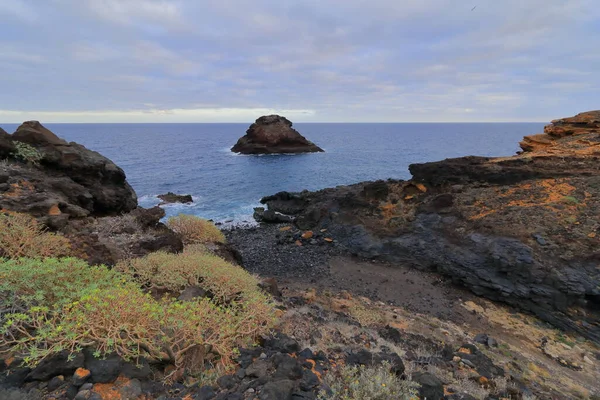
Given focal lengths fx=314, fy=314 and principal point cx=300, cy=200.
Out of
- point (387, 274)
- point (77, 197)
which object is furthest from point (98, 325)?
point (387, 274)

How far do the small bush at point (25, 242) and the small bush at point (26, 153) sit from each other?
551cm

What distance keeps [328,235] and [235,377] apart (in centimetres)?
1783

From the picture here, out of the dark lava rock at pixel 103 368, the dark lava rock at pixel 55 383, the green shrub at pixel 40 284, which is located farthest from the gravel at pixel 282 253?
the dark lava rock at pixel 55 383

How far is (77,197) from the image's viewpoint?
39.8ft

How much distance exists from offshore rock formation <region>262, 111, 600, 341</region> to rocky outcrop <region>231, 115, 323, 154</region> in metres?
53.5

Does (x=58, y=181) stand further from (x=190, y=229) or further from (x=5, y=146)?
(x=190, y=229)

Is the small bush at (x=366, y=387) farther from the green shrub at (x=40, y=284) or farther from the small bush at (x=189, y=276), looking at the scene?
the green shrub at (x=40, y=284)

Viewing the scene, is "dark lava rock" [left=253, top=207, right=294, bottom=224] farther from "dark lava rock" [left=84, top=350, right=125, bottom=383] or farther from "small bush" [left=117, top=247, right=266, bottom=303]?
"dark lava rock" [left=84, top=350, right=125, bottom=383]

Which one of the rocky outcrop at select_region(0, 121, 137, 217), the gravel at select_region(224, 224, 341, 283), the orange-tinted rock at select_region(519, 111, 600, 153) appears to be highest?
the orange-tinted rock at select_region(519, 111, 600, 153)

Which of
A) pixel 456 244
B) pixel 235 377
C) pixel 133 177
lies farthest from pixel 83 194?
pixel 133 177

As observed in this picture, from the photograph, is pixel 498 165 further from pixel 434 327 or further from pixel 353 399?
pixel 353 399

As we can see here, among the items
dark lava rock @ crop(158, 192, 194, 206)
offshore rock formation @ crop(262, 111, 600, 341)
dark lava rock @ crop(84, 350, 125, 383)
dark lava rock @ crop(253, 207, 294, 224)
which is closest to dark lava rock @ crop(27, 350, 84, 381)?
dark lava rock @ crop(84, 350, 125, 383)

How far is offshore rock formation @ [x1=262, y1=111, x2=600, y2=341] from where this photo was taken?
1287 cm

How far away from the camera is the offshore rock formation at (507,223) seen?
42.2 feet
